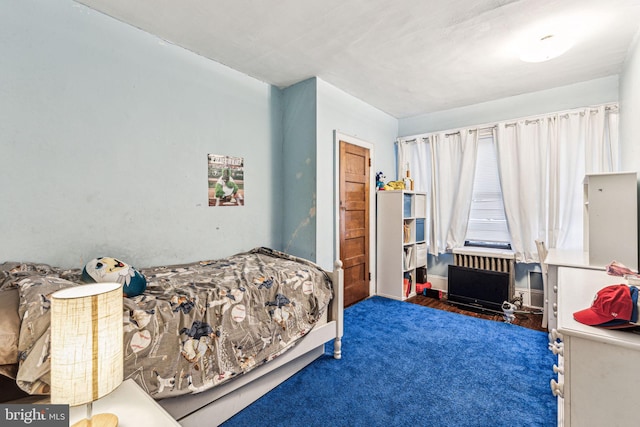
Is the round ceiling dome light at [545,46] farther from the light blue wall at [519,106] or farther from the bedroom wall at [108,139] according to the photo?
the bedroom wall at [108,139]

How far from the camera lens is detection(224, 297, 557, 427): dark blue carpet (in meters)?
1.71

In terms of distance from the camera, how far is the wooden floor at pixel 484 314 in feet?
10.1

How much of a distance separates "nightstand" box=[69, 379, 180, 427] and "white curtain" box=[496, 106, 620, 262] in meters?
4.01

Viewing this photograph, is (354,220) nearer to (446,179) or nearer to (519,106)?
(446,179)

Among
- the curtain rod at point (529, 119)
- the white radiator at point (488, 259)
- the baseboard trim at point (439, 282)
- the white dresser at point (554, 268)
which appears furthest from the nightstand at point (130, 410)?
the curtain rod at point (529, 119)

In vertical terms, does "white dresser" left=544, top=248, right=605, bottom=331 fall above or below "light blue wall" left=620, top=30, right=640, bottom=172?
below

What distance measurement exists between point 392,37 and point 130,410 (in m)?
2.82

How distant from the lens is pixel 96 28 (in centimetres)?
209

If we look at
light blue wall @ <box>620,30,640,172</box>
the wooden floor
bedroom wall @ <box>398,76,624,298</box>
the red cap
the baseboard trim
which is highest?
bedroom wall @ <box>398,76,624,298</box>

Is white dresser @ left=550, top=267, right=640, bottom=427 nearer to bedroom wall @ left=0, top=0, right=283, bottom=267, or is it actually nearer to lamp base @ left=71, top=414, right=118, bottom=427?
lamp base @ left=71, top=414, right=118, bottom=427

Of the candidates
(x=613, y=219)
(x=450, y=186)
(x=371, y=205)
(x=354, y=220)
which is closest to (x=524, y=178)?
(x=450, y=186)

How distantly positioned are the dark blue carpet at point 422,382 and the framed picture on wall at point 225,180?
1706mm

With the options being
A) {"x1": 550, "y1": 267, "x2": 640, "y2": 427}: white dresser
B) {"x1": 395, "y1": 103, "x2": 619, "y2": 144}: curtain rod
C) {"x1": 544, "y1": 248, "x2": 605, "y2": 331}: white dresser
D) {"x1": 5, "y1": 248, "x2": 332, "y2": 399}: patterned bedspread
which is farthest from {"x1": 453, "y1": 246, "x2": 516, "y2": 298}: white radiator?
{"x1": 550, "y1": 267, "x2": 640, "y2": 427}: white dresser

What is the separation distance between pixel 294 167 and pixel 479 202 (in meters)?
2.59
